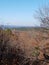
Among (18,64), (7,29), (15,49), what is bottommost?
(18,64)

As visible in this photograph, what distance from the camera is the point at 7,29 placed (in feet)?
50.7

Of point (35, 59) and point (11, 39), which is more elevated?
point (11, 39)

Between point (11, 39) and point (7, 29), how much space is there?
6.16 feet

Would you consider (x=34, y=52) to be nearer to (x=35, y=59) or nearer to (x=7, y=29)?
(x=35, y=59)

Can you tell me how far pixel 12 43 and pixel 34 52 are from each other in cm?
172

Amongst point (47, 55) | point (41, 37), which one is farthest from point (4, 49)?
point (41, 37)

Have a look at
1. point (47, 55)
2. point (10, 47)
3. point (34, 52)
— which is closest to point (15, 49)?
point (10, 47)

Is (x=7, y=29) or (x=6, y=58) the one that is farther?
(x=7, y=29)

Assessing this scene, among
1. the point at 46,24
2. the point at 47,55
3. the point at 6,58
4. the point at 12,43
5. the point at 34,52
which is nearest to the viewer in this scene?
the point at 6,58

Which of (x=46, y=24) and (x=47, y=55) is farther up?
(x=46, y=24)

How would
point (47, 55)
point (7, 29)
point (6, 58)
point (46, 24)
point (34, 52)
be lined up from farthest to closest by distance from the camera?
point (46, 24)
point (47, 55)
point (7, 29)
point (34, 52)
point (6, 58)

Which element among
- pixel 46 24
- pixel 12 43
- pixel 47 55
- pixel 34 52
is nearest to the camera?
pixel 12 43

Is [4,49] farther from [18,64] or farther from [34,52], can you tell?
[34,52]

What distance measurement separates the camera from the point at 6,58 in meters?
12.7
